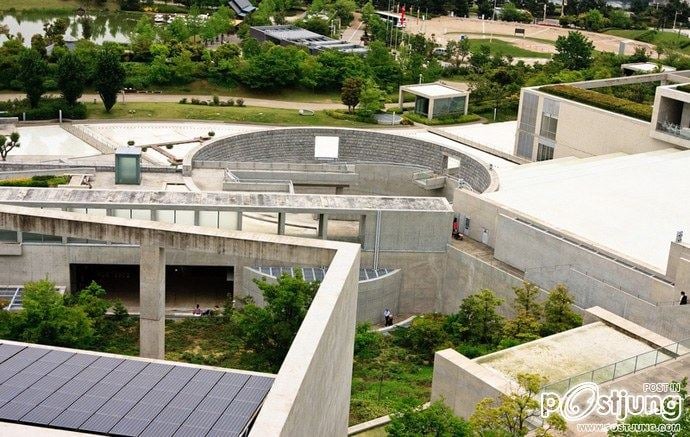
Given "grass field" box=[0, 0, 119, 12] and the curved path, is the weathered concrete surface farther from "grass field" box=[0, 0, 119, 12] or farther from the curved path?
"grass field" box=[0, 0, 119, 12]

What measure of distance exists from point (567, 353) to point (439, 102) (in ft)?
121

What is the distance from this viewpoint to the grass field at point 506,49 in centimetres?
8850

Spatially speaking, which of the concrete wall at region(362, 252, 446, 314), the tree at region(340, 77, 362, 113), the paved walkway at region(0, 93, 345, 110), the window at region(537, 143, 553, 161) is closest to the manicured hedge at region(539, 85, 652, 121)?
the window at region(537, 143, 553, 161)

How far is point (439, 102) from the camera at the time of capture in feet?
200

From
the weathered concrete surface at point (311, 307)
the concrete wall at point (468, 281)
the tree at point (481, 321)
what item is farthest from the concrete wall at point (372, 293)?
the weathered concrete surface at point (311, 307)

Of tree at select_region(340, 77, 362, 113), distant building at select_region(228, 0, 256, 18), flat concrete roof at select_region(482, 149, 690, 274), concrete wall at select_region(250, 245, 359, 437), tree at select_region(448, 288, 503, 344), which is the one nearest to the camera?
concrete wall at select_region(250, 245, 359, 437)

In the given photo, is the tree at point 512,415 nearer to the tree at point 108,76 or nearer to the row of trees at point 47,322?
the row of trees at point 47,322

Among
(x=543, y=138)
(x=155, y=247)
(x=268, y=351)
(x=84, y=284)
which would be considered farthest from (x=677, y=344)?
(x=543, y=138)

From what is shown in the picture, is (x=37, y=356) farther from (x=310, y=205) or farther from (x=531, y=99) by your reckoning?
(x=531, y=99)

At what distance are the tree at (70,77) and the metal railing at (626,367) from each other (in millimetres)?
40480

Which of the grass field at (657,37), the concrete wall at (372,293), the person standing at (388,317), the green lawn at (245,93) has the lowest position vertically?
the person standing at (388,317)

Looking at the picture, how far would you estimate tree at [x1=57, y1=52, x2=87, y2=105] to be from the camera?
2201 inches

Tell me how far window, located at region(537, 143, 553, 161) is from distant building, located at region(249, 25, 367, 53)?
1174 inches

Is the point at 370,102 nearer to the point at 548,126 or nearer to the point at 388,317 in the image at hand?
the point at 548,126
